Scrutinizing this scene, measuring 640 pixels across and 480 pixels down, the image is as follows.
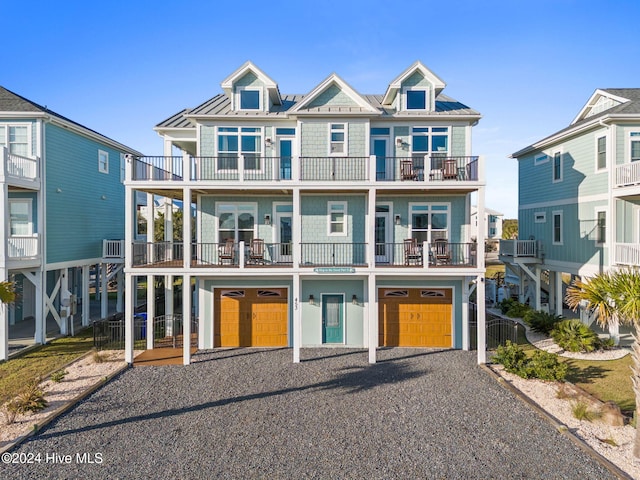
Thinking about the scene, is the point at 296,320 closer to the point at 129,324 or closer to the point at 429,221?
the point at 129,324

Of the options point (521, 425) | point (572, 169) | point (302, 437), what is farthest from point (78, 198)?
point (572, 169)

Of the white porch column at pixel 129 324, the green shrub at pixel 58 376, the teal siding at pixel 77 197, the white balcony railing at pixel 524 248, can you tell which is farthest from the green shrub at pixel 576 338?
the teal siding at pixel 77 197

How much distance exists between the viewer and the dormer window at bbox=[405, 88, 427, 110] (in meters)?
13.9

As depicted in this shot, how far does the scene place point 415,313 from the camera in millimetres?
13680

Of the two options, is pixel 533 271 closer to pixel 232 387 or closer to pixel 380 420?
pixel 380 420

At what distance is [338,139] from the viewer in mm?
13414

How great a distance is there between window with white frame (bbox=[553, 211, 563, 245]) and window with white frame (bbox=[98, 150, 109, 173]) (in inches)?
936

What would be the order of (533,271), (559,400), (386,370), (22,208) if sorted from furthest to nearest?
(533,271) → (22,208) → (386,370) → (559,400)

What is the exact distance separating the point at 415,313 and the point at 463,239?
344cm

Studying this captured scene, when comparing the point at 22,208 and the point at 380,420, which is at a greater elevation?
the point at 22,208

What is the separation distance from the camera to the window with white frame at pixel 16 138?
14.5 metres

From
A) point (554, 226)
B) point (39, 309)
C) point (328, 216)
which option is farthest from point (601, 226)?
point (39, 309)

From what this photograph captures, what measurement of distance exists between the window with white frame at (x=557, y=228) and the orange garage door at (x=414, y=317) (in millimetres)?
8008

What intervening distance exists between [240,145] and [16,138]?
9.65 metres
